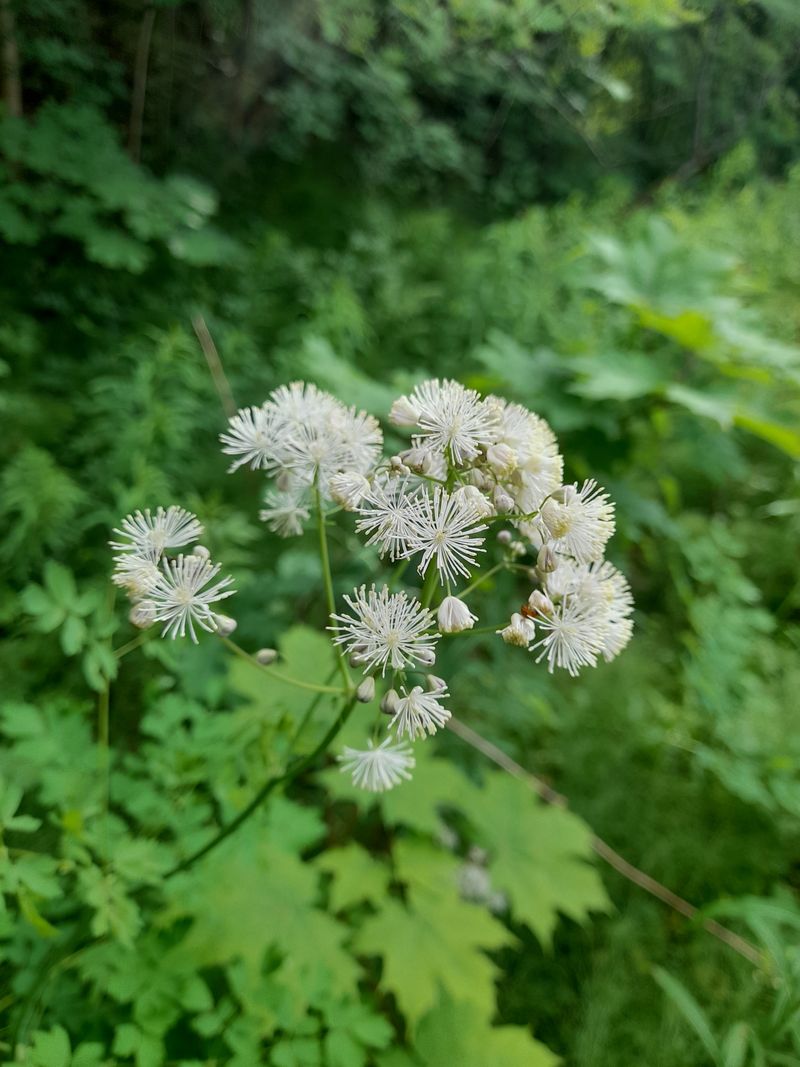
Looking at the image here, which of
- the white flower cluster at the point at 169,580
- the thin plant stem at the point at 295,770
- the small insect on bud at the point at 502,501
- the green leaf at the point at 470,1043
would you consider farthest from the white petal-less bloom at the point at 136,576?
the green leaf at the point at 470,1043

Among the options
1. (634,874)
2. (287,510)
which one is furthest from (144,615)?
(634,874)

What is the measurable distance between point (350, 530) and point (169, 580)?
1.39 metres

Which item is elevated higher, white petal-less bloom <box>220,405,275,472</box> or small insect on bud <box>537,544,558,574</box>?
small insect on bud <box>537,544,558,574</box>

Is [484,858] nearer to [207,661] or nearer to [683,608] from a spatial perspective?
[207,661]

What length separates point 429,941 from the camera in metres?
1.47

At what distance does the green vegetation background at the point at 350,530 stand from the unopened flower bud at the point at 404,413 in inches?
17.7

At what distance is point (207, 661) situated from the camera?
176 centimetres

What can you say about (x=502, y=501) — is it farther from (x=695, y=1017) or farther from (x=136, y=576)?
(x=695, y=1017)

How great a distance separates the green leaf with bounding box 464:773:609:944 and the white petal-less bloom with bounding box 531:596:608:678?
1.06 metres

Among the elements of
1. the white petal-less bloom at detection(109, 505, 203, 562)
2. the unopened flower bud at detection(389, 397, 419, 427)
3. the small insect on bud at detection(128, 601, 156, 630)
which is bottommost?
the small insect on bud at detection(128, 601, 156, 630)

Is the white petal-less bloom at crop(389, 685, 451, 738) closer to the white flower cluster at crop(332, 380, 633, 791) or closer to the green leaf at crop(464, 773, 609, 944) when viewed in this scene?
the white flower cluster at crop(332, 380, 633, 791)

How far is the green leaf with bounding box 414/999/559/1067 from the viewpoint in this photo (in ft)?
4.49

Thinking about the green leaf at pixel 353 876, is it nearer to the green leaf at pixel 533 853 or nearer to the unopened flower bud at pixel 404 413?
the green leaf at pixel 533 853

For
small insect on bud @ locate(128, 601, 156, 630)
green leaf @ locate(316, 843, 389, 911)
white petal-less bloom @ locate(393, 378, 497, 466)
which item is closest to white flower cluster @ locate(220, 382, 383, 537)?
white petal-less bloom @ locate(393, 378, 497, 466)
